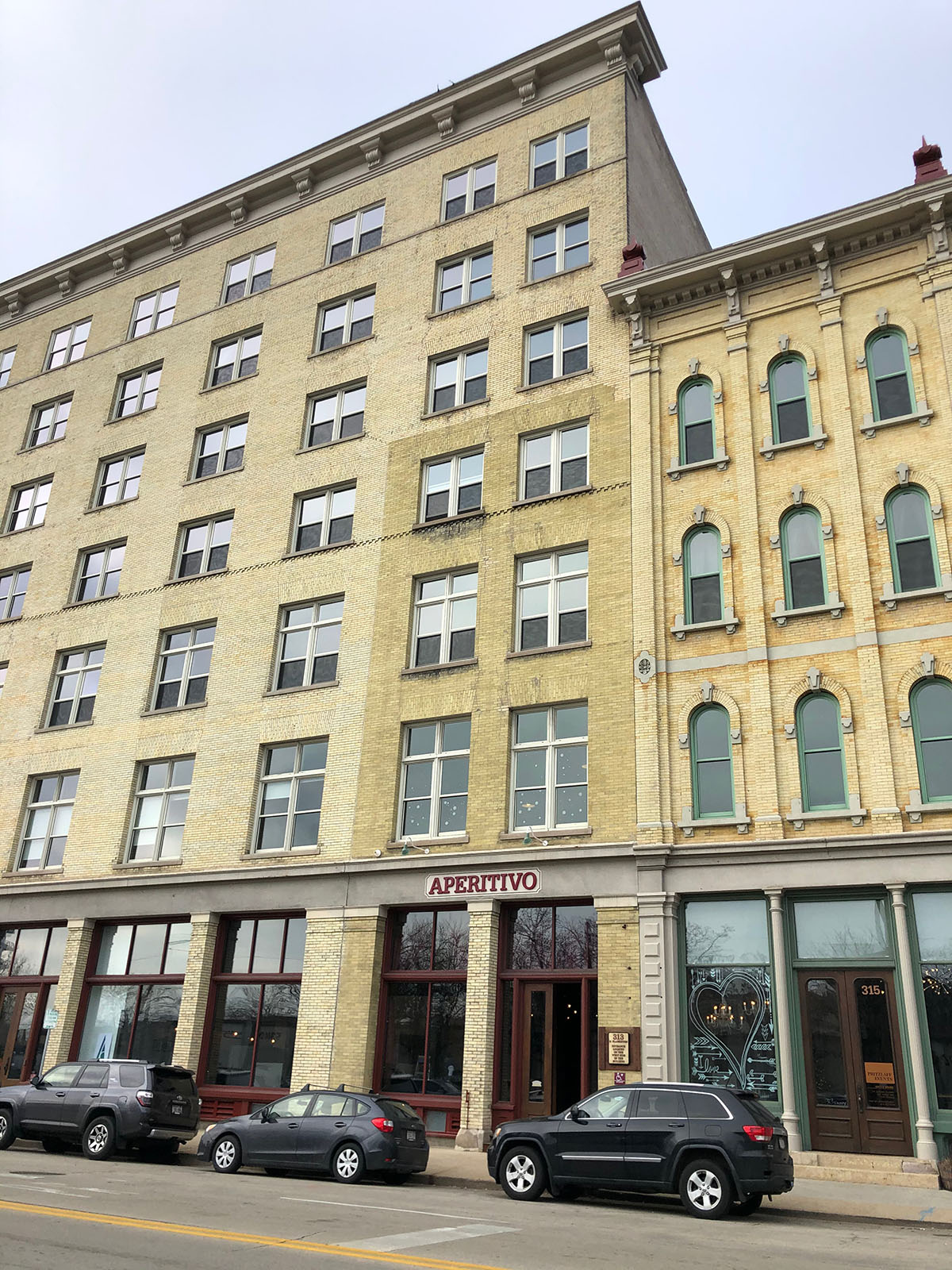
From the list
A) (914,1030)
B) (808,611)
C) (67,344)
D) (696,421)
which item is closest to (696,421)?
(696,421)

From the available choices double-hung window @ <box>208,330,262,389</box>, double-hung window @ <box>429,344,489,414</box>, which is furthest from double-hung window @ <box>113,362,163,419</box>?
double-hung window @ <box>429,344,489,414</box>

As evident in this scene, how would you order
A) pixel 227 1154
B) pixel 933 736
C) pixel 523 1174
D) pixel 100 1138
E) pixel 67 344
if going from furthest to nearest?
pixel 67 344 < pixel 933 736 < pixel 100 1138 < pixel 227 1154 < pixel 523 1174

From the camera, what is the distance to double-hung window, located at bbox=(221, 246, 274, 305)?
33.6 m

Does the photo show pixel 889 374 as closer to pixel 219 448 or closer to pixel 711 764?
pixel 711 764

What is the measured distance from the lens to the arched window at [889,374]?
21.3 m

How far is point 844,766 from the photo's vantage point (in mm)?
19062

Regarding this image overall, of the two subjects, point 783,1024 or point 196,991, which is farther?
point 196,991

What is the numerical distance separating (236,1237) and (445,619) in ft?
54.0

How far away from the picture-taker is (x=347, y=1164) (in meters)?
15.8

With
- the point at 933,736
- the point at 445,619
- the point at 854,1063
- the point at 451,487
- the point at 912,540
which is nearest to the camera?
the point at 854,1063

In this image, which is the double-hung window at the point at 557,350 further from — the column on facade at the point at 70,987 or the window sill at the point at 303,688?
the column on facade at the point at 70,987

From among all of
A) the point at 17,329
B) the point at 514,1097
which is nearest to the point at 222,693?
the point at 514,1097

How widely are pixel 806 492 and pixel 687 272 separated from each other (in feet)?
20.5

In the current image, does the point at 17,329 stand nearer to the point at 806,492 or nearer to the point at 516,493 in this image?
the point at 516,493
